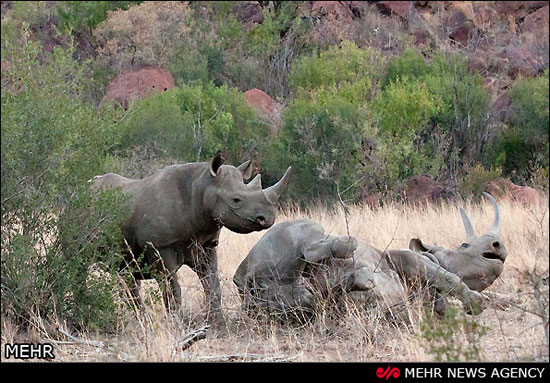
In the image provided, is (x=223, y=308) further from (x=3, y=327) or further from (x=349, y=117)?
(x=349, y=117)

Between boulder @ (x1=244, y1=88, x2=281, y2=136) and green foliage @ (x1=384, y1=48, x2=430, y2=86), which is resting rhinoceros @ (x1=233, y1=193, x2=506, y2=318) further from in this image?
green foliage @ (x1=384, y1=48, x2=430, y2=86)

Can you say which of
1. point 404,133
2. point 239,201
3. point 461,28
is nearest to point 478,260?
point 239,201

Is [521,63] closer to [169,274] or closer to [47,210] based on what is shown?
[169,274]

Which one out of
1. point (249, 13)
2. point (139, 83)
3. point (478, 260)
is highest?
point (478, 260)

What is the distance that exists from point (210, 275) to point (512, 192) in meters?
8.61

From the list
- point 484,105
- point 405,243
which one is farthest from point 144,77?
point 405,243

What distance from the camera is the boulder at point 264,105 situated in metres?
25.9

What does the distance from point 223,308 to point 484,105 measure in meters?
16.3

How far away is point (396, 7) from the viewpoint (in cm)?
4612

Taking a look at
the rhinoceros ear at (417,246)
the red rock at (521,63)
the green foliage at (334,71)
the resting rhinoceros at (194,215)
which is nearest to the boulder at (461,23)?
the red rock at (521,63)

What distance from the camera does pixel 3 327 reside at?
6945mm
